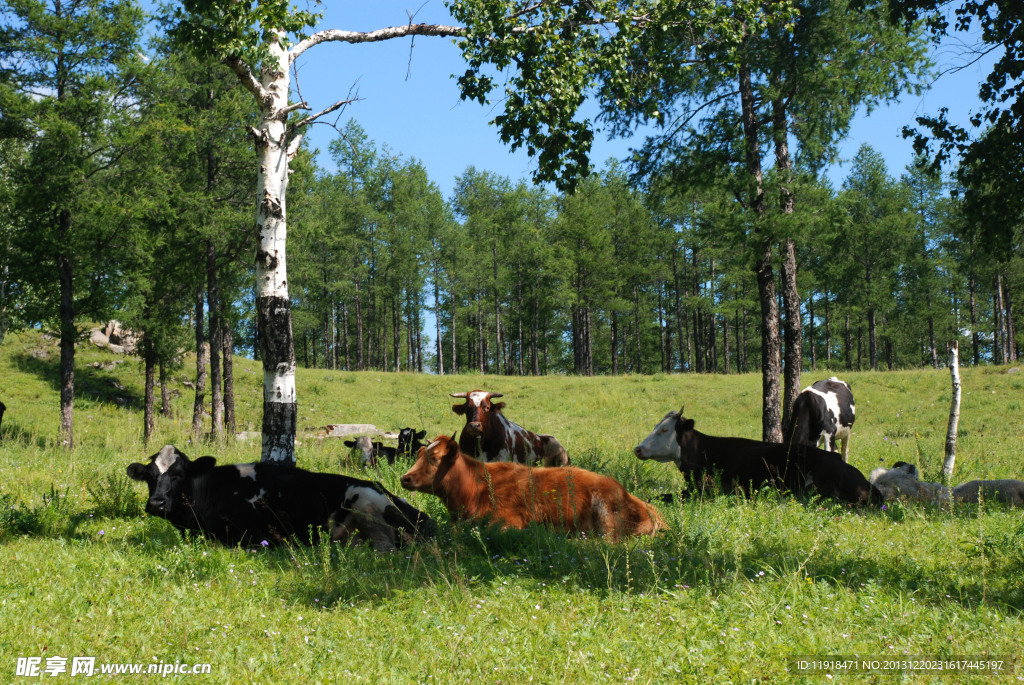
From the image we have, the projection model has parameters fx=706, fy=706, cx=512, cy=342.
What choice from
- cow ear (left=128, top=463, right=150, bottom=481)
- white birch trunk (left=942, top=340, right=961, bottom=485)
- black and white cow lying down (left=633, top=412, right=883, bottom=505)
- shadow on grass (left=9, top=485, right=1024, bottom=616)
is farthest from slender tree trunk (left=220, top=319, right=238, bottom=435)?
white birch trunk (left=942, top=340, right=961, bottom=485)

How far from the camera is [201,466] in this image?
7285 mm

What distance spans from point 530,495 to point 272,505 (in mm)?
2578

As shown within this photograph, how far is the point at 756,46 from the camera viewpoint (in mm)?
12578

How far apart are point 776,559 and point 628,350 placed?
213 ft

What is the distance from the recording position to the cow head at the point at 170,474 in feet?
23.0

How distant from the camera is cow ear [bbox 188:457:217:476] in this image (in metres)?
7.28

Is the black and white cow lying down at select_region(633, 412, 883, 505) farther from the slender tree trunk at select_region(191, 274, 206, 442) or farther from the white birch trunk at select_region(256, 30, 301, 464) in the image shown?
the slender tree trunk at select_region(191, 274, 206, 442)

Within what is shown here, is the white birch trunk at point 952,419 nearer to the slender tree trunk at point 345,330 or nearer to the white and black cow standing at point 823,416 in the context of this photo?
the white and black cow standing at point 823,416

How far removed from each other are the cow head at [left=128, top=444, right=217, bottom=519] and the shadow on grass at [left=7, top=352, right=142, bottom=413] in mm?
23250

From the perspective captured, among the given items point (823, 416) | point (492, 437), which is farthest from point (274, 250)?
point (823, 416)

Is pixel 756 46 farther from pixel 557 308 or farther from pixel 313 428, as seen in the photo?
pixel 557 308

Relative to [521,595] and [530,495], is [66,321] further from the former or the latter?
[521,595]

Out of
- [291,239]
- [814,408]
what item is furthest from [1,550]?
[291,239]

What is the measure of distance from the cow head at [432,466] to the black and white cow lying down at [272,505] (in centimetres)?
27
